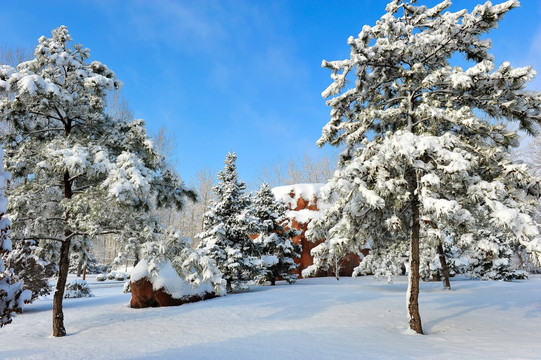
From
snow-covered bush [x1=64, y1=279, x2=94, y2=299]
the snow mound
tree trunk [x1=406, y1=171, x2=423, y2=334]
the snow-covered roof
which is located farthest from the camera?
the snow-covered roof

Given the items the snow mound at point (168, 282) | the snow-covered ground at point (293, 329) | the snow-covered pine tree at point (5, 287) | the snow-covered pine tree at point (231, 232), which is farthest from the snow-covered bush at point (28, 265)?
the snow-covered pine tree at point (5, 287)

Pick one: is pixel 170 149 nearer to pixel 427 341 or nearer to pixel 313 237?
pixel 313 237

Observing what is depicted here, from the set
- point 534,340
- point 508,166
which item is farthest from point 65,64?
→ point 534,340

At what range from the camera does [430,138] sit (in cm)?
752

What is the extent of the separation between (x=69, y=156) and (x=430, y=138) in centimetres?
863

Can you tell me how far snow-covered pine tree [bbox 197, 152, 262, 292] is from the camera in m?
16.2

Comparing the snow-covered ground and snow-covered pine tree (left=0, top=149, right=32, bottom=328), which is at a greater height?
snow-covered pine tree (left=0, top=149, right=32, bottom=328)

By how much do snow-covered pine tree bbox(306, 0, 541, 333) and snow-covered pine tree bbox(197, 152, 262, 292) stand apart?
814 cm

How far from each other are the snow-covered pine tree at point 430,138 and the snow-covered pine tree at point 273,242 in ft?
32.3

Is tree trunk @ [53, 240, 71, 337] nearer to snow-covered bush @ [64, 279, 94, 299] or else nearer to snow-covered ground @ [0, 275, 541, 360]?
snow-covered ground @ [0, 275, 541, 360]

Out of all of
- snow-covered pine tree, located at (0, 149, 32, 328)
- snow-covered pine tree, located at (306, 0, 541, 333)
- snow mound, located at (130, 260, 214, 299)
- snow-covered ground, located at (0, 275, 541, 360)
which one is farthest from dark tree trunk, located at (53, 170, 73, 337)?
snow-covered pine tree, located at (306, 0, 541, 333)

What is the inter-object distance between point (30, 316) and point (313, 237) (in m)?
10.8

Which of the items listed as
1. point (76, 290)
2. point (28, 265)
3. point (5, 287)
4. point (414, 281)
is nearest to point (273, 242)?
point (76, 290)

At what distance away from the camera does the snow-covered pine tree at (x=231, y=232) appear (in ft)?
53.1
